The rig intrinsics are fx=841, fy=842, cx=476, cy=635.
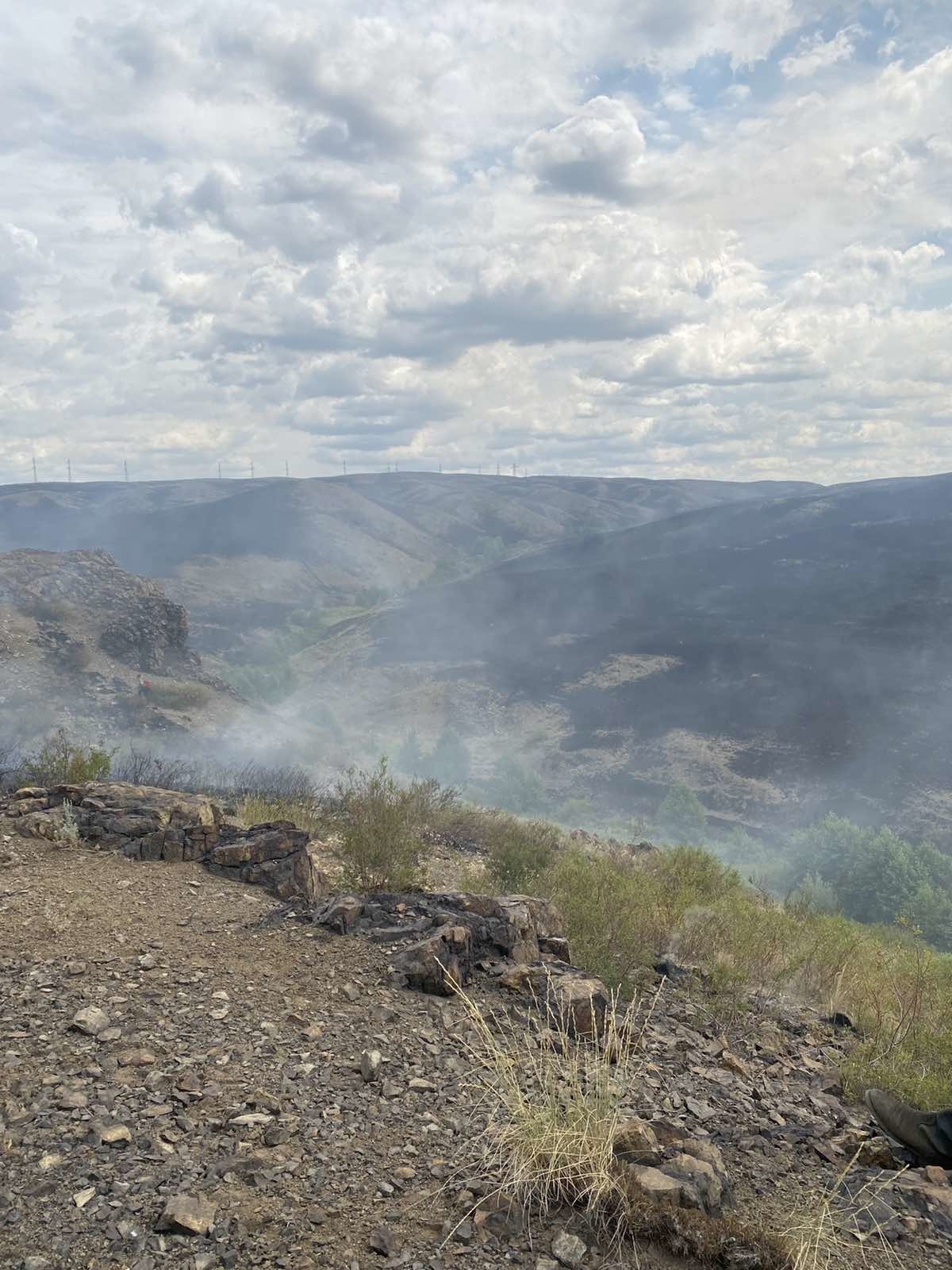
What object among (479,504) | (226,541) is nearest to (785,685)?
(226,541)

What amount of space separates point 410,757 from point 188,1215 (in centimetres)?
3685

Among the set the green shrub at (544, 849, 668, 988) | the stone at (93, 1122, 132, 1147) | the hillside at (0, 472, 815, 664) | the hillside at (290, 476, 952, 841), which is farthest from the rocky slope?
the hillside at (0, 472, 815, 664)

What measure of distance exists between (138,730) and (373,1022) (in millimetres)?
27825

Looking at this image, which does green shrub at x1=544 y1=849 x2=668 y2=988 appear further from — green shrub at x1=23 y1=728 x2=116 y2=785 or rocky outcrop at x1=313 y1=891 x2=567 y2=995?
green shrub at x1=23 y1=728 x2=116 y2=785

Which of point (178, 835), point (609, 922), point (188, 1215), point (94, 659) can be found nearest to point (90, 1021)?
point (188, 1215)

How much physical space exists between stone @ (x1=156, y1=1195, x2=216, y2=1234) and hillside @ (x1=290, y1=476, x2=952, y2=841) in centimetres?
3450

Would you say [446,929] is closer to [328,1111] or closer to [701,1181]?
[328,1111]

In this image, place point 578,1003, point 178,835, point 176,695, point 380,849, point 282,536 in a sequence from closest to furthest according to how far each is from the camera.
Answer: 1. point 578,1003
2. point 178,835
3. point 380,849
4. point 176,695
5. point 282,536

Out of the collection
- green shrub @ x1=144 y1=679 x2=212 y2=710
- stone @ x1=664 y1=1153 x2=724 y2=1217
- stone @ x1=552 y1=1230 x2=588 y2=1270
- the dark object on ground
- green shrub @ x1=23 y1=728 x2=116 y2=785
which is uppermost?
stone @ x1=552 y1=1230 x2=588 y2=1270

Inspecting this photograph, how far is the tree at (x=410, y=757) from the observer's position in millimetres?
38312

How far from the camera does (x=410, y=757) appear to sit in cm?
3975

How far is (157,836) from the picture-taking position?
750cm

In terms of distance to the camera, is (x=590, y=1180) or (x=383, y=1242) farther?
(x=590, y=1180)

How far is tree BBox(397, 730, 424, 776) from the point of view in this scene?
38.3 m
